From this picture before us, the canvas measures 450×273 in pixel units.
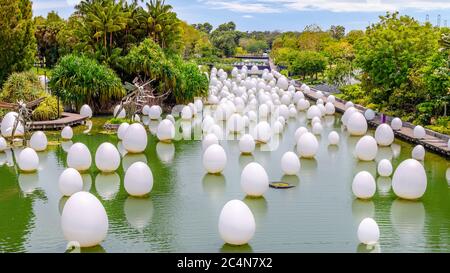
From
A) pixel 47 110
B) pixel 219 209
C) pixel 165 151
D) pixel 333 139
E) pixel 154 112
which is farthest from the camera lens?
pixel 154 112

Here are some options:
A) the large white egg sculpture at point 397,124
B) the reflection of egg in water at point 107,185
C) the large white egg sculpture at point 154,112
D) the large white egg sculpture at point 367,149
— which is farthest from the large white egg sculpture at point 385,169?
the large white egg sculpture at point 154,112

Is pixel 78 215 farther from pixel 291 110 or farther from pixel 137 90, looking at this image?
pixel 291 110

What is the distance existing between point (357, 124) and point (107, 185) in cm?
1536

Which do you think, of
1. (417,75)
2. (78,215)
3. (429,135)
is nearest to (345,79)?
(417,75)

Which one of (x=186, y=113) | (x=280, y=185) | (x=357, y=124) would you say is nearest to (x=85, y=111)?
(x=186, y=113)

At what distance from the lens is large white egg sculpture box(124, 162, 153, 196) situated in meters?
19.1

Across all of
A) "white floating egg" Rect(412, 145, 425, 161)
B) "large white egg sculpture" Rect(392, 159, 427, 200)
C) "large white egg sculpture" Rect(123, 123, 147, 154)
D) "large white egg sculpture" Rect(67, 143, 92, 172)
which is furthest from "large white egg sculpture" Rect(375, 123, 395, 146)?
"large white egg sculpture" Rect(67, 143, 92, 172)

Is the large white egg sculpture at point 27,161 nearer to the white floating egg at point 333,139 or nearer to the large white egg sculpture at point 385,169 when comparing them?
the large white egg sculpture at point 385,169

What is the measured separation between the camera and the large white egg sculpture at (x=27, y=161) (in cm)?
2277

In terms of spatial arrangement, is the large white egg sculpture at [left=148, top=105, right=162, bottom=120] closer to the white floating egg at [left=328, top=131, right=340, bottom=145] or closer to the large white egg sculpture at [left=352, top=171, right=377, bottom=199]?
the white floating egg at [left=328, top=131, right=340, bottom=145]

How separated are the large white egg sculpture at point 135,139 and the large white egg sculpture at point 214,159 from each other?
4.86 meters

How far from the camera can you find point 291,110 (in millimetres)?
39344

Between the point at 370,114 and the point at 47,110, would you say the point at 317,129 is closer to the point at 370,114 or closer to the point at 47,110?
the point at 370,114

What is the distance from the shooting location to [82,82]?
125ft
